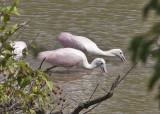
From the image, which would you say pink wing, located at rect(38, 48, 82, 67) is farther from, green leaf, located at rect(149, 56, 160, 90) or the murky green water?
green leaf, located at rect(149, 56, 160, 90)

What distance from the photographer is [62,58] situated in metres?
7.40

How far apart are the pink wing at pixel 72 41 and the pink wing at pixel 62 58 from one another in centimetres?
72

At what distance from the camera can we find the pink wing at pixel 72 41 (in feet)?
27.0

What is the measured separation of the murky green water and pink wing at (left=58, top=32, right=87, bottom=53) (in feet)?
1.00

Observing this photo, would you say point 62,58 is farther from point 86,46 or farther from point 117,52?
point 117,52

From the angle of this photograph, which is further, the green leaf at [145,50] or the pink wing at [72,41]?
the pink wing at [72,41]

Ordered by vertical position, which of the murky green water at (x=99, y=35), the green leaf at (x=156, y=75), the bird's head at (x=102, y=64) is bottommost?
the murky green water at (x=99, y=35)

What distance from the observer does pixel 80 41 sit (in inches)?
325

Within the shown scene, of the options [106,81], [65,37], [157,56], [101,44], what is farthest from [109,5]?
[157,56]

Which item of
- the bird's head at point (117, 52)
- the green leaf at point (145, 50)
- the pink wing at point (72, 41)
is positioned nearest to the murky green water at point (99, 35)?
the bird's head at point (117, 52)

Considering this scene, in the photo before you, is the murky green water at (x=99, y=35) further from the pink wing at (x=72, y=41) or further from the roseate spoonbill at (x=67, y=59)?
the pink wing at (x=72, y=41)

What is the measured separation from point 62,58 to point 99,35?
209cm

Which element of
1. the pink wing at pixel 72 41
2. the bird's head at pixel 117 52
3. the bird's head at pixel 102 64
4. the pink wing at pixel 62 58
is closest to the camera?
the pink wing at pixel 62 58

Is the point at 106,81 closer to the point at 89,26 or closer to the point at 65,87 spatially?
the point at 65,87
